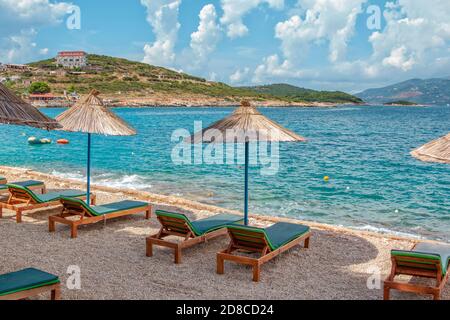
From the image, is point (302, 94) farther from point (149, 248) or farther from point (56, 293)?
point (56, 293)

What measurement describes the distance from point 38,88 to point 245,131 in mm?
92729

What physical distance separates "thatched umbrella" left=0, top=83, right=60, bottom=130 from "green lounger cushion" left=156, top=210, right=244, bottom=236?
1955 mm

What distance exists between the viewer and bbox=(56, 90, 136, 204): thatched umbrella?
816cm

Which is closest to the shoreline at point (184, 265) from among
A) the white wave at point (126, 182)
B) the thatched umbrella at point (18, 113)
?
the thatched umbrella at point (18, 113)

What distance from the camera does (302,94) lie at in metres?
157

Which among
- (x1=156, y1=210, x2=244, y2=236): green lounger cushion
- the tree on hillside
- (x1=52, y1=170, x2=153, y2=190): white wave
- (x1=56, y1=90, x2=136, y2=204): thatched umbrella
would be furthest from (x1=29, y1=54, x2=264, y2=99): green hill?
(x1=156, y1=210, x2=244, y2=236): green lounger cushion

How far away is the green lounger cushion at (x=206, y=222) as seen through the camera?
632 cm

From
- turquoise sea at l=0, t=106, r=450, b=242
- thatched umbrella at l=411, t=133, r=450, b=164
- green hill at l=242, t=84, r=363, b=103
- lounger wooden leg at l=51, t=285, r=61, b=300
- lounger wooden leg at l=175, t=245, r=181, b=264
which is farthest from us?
green hill at l=242, t=84, r=363, b=103

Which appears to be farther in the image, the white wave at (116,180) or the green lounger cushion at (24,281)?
the white wave at (116,180)

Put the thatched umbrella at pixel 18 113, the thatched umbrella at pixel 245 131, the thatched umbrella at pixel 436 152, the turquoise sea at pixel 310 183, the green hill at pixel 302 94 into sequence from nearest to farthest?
1. the thatched umbrella at pixel 436 152
2. the thatched umbrella at pixel 18 113
3. the thatched umbrella at pixel 245 131
4. the turquoise sea at pixel 310 183
5. the green hill at pixel 302 94

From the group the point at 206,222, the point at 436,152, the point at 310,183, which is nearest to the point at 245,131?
the point at 206,222

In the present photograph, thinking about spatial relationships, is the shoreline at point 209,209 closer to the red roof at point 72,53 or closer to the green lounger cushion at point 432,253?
the green lounger cushion at point 432,253

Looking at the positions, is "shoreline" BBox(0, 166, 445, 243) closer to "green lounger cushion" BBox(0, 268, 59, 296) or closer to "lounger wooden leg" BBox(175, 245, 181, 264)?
"lounger wooden leg" BBox(175, 245, 181, 264)

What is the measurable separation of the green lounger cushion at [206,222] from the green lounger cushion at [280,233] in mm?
759
